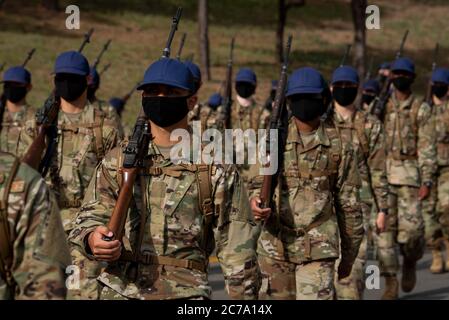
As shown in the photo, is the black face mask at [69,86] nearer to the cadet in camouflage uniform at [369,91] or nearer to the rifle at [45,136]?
the rifle at [45,136]

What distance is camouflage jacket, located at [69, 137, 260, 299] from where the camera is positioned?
5.61 m

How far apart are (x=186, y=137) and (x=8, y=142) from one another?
5679 mm

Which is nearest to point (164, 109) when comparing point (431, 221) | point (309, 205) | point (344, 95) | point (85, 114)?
point (309, 205)

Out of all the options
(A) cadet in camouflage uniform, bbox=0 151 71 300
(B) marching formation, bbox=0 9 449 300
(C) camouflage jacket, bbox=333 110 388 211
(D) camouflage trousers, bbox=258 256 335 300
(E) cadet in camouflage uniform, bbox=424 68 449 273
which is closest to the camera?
(A) cadet in camouflage uniform, bbox=0 151 71 300

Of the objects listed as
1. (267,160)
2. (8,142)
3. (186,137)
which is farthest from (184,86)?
(8,142)

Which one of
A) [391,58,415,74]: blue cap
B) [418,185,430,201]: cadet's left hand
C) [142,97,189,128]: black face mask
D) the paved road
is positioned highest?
[391,58,415,74]: blue cap

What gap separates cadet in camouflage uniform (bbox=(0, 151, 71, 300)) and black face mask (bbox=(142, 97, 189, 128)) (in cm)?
159

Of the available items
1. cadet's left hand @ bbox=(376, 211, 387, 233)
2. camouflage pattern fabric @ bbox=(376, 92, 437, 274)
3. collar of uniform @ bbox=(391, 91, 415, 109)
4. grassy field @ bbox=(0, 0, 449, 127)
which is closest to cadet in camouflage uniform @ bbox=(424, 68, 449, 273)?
camouflage pattern fabric @ bbox=(376, 92, 437, 274)

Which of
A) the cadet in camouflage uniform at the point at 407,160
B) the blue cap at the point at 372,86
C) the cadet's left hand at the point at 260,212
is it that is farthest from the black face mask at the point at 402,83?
the cadet's left hand at the point at 260,212

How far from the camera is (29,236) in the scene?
4199 millimetres

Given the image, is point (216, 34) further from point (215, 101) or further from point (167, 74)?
point (167, 74)

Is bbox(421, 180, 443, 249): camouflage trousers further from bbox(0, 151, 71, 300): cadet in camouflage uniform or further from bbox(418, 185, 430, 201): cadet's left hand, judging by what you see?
bbox(0, 151, 71, 300): cadet in camouflage uniform
